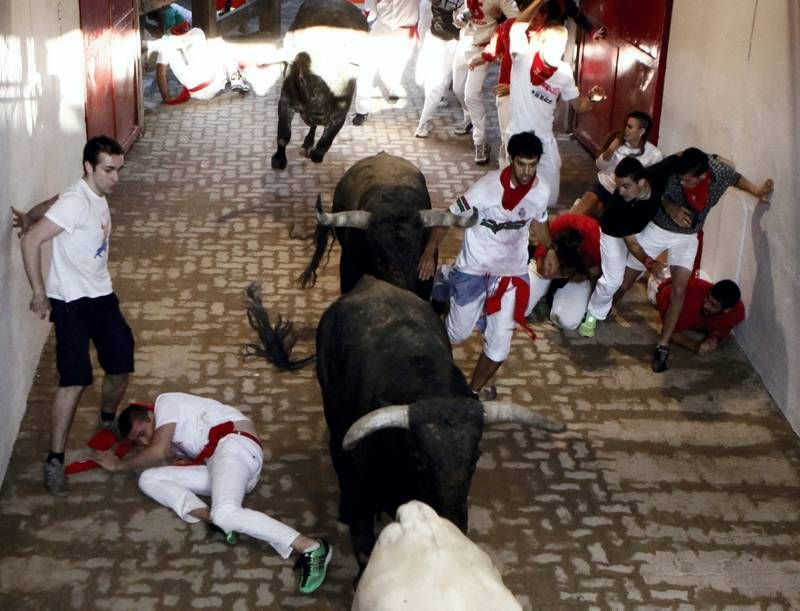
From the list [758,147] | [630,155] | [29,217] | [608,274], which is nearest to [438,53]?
[630,155]

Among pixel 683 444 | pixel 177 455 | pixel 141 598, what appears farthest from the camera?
pixel 683 444

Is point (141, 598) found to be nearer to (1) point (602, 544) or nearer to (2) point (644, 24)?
(1) point (602, 544)

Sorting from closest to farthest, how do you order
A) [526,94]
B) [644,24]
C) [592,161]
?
[526,94], [644,24], [592,161]

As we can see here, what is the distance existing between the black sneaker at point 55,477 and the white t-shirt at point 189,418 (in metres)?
0.59

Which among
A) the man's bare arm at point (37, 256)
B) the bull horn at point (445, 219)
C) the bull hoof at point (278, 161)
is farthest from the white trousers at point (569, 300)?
the bull hoof at point (278, 161)

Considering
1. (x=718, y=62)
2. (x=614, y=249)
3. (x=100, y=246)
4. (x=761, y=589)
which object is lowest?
(x=761, y=589)

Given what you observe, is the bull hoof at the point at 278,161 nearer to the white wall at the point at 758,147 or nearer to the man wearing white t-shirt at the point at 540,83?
the man wearing white t-shirt at the point at 540,83

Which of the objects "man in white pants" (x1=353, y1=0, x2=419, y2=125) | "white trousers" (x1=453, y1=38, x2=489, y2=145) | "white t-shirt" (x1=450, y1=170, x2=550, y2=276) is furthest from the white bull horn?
"man in white pants" (x1=353, y1=0, x2=419, y2=125)

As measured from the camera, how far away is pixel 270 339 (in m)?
7.90

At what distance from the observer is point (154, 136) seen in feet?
42.5

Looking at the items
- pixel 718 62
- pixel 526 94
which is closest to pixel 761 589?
pixel 718 62

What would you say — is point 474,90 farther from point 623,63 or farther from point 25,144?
point 25,144

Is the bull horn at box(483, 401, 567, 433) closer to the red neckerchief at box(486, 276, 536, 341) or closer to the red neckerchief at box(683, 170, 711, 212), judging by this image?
the red neckerchief at box(486, 276, 536, 341)

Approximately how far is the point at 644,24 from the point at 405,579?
27.9ft
